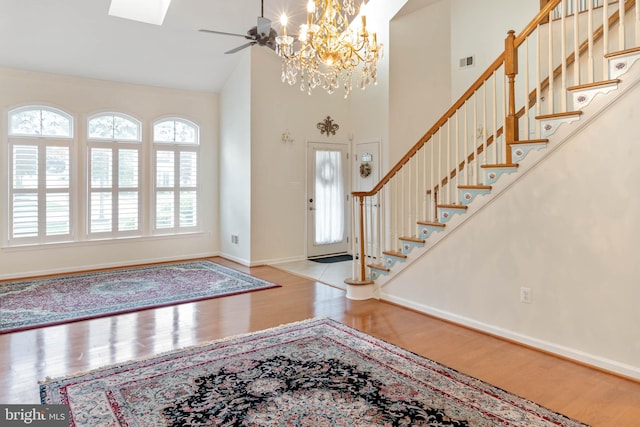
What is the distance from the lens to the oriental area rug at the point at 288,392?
2.48 m

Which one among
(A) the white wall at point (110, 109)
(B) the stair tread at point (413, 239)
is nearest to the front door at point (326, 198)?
(A) the white wall at point (110, 109)

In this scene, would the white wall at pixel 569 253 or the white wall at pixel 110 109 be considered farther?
the white wall at pixel 110 109

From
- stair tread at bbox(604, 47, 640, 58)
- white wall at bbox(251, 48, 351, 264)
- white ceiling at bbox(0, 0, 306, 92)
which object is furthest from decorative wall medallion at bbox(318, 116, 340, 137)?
stair tread at bbox(604, 47, 640, 58)

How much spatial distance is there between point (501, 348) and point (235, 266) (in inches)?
181

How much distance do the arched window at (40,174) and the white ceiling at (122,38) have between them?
76cm

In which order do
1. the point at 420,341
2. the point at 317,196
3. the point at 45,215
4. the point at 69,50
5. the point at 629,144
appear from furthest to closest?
the point at 317,196
the point at 45,215
the point at 69,50
the point at 420,341
the point at 629,144

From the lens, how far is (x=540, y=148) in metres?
3.48

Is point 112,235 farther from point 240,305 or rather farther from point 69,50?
point 240,305

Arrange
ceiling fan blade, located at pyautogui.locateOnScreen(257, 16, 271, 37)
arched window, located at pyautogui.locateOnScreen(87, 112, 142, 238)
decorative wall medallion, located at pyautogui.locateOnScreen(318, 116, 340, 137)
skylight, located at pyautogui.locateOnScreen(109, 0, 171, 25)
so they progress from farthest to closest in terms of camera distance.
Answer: decorative wall medallion, located at pyautogui.locateOnScreen(318, 116, 340, 137) < arched window, located at pyautogui.locateOnScreen(87, 112, 142, 238) < skylight, located at pyautogui.locateOnScreen(109, 0, 171, 25) < ceiling fan blade, located at pyautogui.locateOnScreen(257, 16, 271, 37)

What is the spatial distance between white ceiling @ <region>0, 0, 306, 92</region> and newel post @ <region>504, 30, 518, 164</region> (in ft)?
11.8

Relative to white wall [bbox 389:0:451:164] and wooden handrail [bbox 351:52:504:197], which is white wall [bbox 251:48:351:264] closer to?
white wall [bbox 389:0:451:164]

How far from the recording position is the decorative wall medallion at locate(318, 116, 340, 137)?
7789mm

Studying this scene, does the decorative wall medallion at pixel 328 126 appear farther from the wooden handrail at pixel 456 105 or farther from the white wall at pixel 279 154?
the wooden handrail at pixel 456 105

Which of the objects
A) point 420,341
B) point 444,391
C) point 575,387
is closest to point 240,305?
point 420,341
